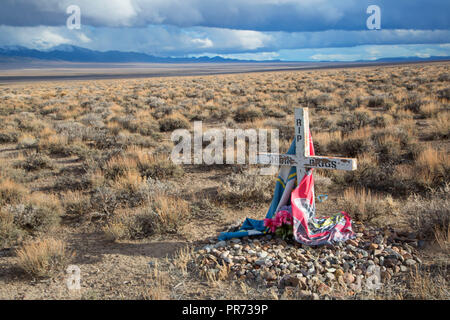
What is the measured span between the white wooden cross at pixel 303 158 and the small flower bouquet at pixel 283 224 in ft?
1.66

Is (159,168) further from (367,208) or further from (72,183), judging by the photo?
(367,208)

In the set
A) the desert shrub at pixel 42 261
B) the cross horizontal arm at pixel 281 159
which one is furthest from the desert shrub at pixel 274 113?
the desert shrub at pixel 42 261

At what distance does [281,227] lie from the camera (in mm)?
4609

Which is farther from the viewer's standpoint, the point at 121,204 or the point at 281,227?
the point at 121,204

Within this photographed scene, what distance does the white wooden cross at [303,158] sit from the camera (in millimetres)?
4234

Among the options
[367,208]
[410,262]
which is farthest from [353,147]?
[410,262]

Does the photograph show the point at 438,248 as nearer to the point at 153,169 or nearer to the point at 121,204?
the point at 121,204

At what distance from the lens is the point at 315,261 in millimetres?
3939

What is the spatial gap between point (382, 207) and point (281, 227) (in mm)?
1886

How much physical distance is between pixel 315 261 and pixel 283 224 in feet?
2.57

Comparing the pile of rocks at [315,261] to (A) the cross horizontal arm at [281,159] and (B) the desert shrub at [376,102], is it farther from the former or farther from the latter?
(B) the desert shrub at [376,102]

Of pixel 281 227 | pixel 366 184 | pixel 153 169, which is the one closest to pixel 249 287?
pixel 281 227

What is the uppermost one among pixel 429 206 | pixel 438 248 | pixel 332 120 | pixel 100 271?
pixel 332 120

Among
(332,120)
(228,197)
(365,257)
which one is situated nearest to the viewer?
(365,257)
